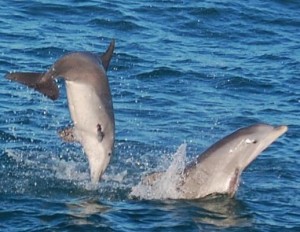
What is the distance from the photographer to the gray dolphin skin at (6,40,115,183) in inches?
647

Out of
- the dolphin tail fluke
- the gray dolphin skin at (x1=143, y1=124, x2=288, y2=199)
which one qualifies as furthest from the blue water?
the dolphin tail fluke

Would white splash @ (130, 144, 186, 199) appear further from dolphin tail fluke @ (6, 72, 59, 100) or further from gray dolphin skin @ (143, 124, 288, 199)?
dolphin tail fluke @ (6, 72, 59, 100)

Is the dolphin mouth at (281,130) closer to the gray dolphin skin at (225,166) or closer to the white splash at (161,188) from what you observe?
the gray dolphin skin at (225,166)

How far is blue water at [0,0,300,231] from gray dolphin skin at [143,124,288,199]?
228 mm

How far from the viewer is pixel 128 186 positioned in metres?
17.8

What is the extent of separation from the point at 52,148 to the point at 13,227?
3.95 metres

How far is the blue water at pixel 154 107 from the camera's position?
1675cm

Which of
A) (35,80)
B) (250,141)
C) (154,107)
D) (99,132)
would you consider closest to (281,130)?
(250,141)

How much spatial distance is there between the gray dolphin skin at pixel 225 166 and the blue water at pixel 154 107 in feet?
0.75

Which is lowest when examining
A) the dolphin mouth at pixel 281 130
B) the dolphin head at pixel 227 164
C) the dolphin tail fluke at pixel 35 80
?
the dolphin head at pixel 227 164

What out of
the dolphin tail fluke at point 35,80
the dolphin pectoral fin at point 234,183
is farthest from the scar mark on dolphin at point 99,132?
the dolphin pectoral fin at point 234,183

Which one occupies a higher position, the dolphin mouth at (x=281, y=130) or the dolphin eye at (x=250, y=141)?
the dolphin mouth at (x=281, y=130)

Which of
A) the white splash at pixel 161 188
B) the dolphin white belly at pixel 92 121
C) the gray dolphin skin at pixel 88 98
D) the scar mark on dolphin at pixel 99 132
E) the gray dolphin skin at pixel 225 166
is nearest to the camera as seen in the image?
the gray dolphin skin at pixel 88 98

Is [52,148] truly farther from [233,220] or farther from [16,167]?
[233,220]
